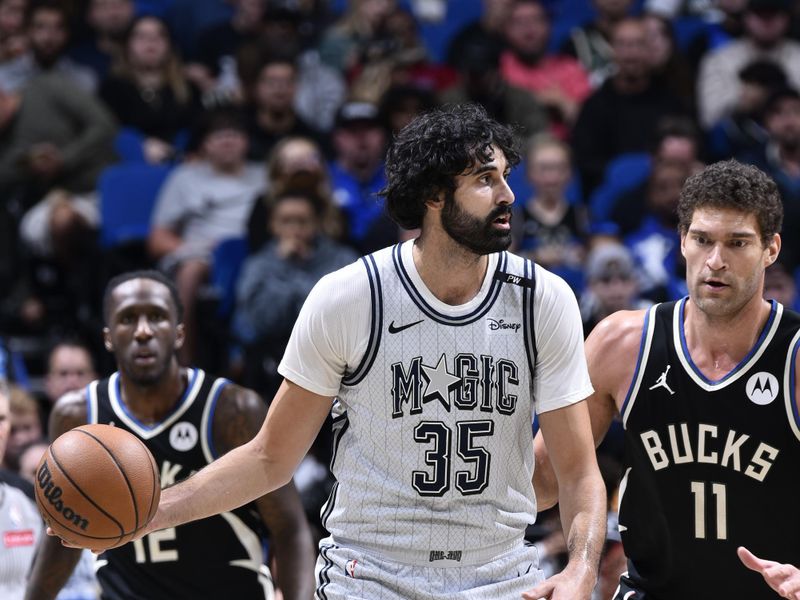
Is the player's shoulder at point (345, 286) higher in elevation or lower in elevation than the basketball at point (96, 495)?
higher

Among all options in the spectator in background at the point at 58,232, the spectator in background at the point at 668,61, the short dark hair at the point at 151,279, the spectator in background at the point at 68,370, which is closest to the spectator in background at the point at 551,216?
the spectator in background at the point at 668,61

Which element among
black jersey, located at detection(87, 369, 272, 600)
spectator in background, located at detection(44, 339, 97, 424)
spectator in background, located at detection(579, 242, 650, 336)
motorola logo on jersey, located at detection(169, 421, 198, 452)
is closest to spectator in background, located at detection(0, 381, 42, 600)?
black jersey, located at detection(87, 369, 272, 600)

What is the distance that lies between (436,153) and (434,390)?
27.6 inches

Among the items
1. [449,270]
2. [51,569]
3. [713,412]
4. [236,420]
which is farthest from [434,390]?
[51,569]

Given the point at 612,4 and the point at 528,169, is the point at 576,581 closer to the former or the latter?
the point at 528,169

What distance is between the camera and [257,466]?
4238 mm

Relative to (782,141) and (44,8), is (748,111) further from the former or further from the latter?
(44,8)

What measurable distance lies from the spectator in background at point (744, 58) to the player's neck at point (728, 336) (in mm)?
5417

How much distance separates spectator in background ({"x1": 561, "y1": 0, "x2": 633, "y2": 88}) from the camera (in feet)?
34.3

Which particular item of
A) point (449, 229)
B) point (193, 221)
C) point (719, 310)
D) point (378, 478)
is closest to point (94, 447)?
point (378, 478)

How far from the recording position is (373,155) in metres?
9.32

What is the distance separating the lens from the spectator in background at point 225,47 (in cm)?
1044

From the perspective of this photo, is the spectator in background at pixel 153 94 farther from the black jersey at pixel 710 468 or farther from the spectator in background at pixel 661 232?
the black jersey at pixel 710 468

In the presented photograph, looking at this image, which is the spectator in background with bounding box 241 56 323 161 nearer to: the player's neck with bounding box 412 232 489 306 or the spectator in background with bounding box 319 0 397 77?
the spectator in background with bounding box 319 0 397 77
